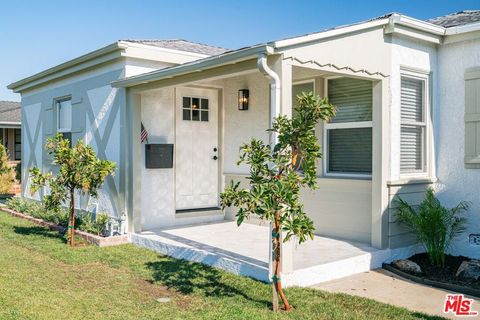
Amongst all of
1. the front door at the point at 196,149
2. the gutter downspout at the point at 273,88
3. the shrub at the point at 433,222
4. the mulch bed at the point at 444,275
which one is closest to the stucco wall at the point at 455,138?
the shrub at the point at 433,222

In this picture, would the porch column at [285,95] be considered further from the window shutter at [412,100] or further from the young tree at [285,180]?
the window shutter at [412,100]

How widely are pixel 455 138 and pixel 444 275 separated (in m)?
2.06

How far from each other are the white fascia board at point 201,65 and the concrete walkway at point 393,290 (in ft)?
9.19

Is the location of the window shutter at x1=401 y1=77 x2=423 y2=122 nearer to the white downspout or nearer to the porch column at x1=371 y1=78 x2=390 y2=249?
the porch column at x1=371 y1=78 x2=390 y2=249

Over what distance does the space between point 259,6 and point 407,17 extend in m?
9.21

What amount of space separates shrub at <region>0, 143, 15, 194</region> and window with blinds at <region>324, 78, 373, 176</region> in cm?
1181

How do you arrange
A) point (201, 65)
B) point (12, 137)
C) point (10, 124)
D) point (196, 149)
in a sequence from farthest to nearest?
1. point (12, 137)
2. point (10, 124)
3. point (196, 149)
4. point (201, 65)

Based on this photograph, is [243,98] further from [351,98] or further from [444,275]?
[444,275]

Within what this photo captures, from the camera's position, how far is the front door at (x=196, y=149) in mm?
8703

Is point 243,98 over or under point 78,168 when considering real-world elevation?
over

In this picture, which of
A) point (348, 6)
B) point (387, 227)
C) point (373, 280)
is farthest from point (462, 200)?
point (348, 6)

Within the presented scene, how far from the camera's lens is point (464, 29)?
6527 mm

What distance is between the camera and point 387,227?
646cm

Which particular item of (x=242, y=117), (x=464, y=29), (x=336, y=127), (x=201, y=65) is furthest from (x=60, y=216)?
(x=464, y=29)
